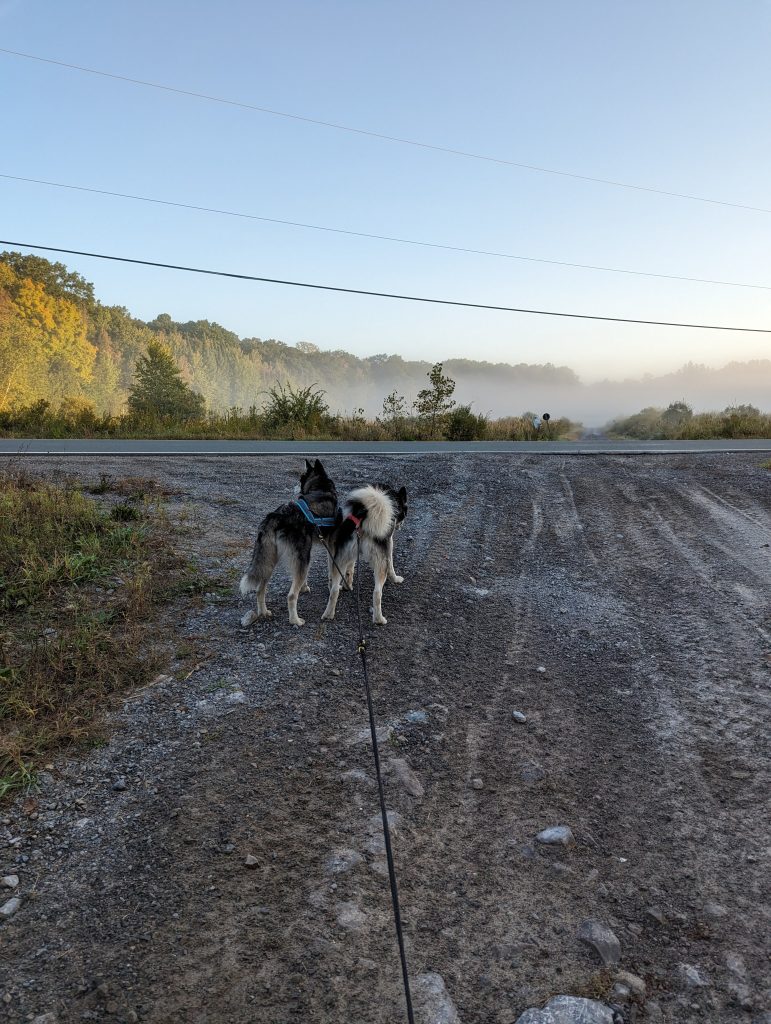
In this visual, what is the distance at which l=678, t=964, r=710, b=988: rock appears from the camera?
264cm

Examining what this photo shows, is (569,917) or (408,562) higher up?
(408,562)

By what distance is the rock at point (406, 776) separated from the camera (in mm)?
3809

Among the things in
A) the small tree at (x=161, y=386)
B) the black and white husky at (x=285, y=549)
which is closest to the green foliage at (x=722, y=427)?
the black and white husky at (x=285, y=549)

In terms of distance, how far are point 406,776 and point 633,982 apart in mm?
1613

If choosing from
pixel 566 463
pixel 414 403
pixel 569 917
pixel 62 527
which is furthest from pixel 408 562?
pixel 414 403

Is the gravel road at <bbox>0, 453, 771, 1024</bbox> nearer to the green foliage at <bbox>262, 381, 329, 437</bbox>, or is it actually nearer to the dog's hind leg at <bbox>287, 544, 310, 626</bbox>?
the dog's hind leg at <bbox>287, 544, 310, 626</bbox>

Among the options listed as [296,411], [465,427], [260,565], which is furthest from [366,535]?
[296,411]

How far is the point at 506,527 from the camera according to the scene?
381 inches

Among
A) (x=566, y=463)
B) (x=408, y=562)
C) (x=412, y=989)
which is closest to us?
(x=412, y=989)

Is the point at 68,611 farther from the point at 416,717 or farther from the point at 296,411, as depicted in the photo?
the point at 296,411

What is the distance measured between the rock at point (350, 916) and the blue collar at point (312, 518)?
3.36 meters

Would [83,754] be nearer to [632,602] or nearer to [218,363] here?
[632,602]

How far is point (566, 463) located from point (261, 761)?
11.6 meters

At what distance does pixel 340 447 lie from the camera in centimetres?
1638
